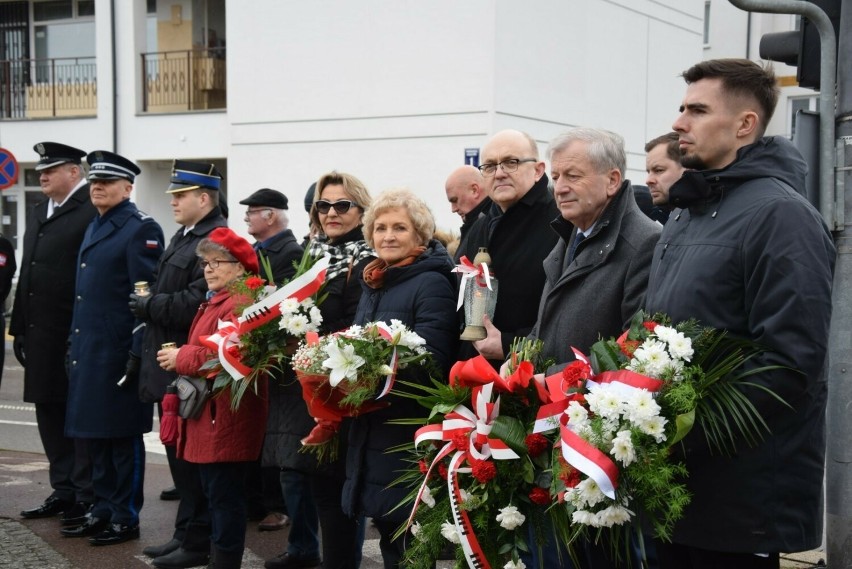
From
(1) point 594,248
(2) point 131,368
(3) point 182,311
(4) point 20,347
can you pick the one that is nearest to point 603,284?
(1) point 594,248

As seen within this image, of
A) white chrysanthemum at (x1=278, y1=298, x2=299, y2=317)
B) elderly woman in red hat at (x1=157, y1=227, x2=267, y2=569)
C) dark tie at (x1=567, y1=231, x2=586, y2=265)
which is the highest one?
dark tie at (x1=567, y1=231, x2=586, y2=265)

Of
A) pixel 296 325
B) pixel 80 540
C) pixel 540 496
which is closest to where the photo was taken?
pixel 540 496

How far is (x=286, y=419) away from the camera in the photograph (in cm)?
530

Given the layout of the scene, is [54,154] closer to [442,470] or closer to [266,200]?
[266,200]

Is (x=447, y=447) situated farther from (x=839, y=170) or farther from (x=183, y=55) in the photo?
(x=183, y=55)

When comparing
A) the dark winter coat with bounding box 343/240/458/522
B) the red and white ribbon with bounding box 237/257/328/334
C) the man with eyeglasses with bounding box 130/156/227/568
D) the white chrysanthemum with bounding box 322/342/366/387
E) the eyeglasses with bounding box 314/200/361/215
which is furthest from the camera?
the man with eyeglasses with bounding box 130/156/227/568

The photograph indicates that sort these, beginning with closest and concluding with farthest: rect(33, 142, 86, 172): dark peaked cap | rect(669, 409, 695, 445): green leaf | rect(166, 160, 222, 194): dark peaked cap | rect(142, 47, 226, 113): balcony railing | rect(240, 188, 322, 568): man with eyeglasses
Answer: rect(669, 409, 695, 445): green leaf
rect(240, 188, 322, 568): man with eyeglasses
rect(166, 160, 222, 194): dark peaked cap
rect(33, 142, 86, 172): dark peaked cap
rect(142, 47, 226, 113): balcony railing

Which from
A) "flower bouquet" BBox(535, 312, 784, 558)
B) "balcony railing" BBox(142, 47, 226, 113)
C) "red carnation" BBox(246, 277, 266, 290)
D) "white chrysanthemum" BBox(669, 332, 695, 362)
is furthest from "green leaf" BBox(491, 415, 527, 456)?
"balcony railing" BBox(142, 47, 226, 113)

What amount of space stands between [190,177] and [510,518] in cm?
369

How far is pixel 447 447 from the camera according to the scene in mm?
3666

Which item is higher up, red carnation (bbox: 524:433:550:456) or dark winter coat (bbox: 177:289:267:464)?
red carnation (bbox: 524:433:550:456)

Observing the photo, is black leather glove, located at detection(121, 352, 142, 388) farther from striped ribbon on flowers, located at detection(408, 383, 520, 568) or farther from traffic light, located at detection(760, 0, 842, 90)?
traffic light, located at detection(760, 0, 842, 90)

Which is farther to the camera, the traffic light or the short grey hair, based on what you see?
the traffic light

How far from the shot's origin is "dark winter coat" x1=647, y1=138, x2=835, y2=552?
297cm
